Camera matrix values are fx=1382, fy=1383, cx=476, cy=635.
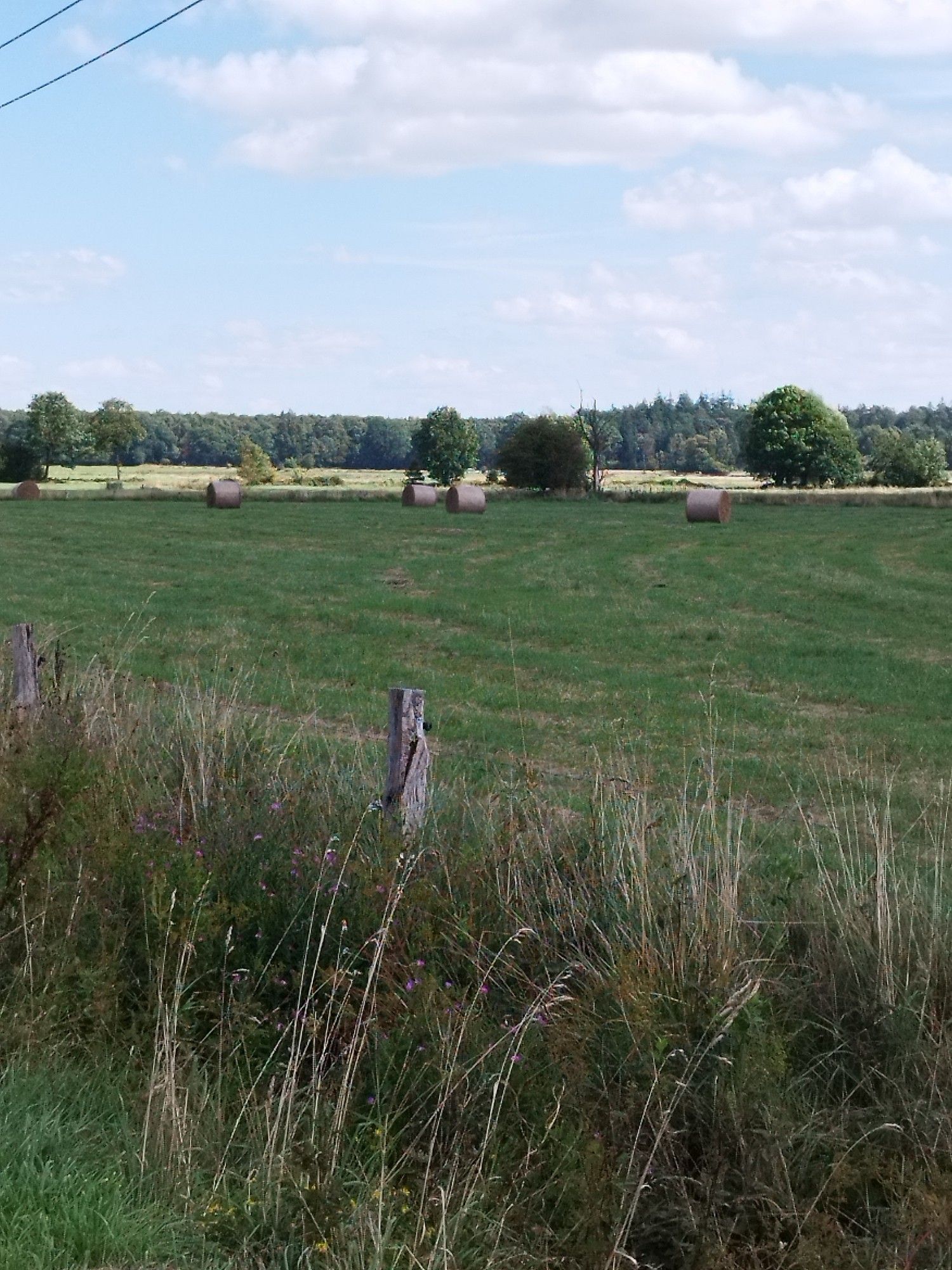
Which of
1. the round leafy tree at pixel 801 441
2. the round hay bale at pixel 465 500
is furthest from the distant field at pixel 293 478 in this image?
the round hay bale at pixel 465 500

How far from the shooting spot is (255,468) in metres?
108

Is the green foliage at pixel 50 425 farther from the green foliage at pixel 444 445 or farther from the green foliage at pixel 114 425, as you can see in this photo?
the green foliage at pixel 444 445

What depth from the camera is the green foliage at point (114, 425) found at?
95562 millimetres

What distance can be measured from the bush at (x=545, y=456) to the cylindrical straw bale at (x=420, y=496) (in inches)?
565

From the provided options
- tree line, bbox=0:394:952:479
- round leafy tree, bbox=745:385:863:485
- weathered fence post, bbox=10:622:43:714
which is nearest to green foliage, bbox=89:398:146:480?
tree line, bbox=0:394:952:479

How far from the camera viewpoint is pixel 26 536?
37.4 m

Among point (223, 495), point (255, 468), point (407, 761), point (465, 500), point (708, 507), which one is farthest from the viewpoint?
point (255, 468)

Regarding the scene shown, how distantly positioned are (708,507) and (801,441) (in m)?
55.0

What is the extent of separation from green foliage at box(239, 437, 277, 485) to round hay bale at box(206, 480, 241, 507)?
4732 cm

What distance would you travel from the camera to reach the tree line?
461 ft

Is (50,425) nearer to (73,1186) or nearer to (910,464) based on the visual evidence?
(910,464)

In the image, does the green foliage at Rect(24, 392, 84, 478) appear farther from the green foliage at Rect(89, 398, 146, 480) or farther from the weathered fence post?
the weathered fence post

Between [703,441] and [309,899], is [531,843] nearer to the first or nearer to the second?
[309,899]

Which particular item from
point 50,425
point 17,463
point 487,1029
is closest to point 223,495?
point 487,1029
